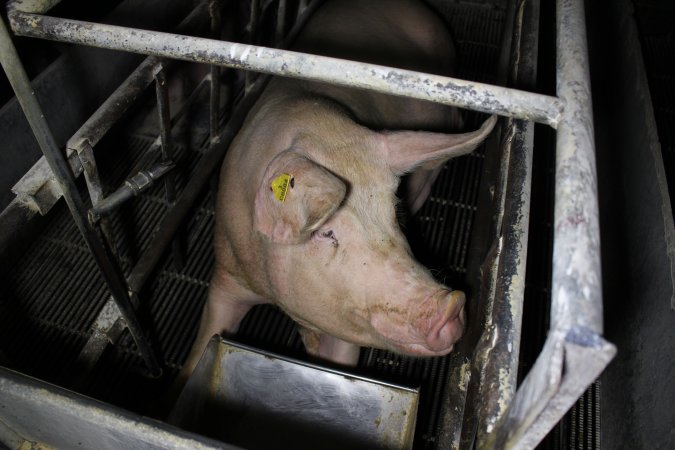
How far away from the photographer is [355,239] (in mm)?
1716

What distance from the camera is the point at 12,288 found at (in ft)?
9.17

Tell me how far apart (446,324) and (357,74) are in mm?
904

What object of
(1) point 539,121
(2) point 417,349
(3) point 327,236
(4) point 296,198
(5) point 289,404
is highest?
(1) point 539,121

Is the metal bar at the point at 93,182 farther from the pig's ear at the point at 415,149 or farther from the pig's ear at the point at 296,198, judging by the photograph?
the pig's ear at the point at 415,149

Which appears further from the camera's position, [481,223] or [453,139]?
[481,223]

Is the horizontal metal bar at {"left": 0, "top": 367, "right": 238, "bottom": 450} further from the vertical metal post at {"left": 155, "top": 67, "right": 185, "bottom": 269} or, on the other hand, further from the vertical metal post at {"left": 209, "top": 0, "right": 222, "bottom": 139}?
the vertical metal post at {"left": 209, "top": 0, "right": 222, "bottom": 139}

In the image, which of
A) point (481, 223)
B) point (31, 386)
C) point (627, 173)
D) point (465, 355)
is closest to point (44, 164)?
point (31, 386)

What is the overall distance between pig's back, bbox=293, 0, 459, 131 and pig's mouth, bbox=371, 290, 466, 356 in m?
1.10

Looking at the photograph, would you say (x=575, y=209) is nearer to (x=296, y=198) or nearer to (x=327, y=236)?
(x=296, y=198)

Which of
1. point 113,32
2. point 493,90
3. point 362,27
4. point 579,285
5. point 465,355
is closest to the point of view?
point 579,285

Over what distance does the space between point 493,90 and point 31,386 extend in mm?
1103

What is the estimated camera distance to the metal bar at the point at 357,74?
39.6 inches

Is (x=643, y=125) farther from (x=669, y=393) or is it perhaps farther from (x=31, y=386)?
(x=31, y=386)

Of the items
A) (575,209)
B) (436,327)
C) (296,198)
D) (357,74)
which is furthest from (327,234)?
(575,209)
